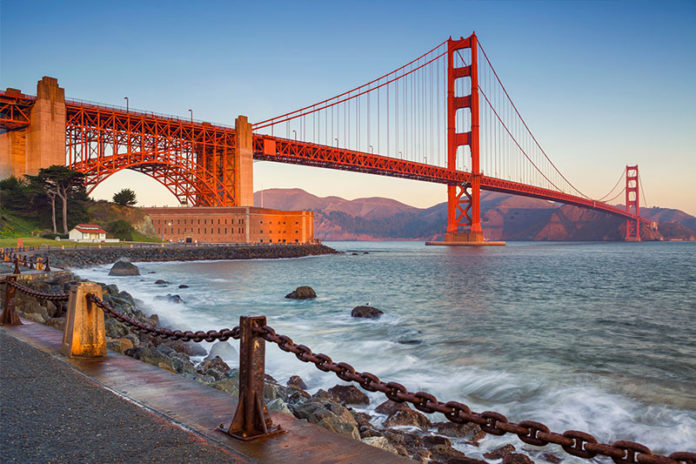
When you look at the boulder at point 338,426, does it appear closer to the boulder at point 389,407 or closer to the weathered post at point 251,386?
the weathered post at point 251,386

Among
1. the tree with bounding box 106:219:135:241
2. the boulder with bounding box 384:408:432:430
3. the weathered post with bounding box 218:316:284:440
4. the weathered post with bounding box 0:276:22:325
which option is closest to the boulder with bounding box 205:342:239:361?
the weathered post with bounding box 0:276:22:325

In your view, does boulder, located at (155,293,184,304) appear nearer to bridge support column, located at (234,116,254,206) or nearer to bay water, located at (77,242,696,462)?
bay water, located at (77,242,696,462)

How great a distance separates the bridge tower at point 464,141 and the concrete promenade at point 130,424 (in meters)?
82.4

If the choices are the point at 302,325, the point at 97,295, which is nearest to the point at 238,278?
the point at 302,325

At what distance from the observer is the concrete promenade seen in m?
3.28

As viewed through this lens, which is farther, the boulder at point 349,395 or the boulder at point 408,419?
the boulder at point 349,395

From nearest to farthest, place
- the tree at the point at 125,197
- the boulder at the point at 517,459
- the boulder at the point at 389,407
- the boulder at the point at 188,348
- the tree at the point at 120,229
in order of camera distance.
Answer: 1. the boulder at the point at 517,459
2. the boulder at the point at 389,407
3. the boulder at the point at 188,348
4. the tree at the point at 120,229
5. the tree at the point at 125,197

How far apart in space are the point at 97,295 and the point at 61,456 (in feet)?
10.1

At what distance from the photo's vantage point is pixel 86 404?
4297 mm

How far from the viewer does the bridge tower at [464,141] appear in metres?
85.9

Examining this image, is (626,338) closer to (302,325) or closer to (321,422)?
(302,325)

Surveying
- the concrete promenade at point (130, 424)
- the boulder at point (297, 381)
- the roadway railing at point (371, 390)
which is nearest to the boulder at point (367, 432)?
the concrete promenade at point (130, 424)

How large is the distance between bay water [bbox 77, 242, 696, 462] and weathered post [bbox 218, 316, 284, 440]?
134 inches

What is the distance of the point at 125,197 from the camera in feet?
220
